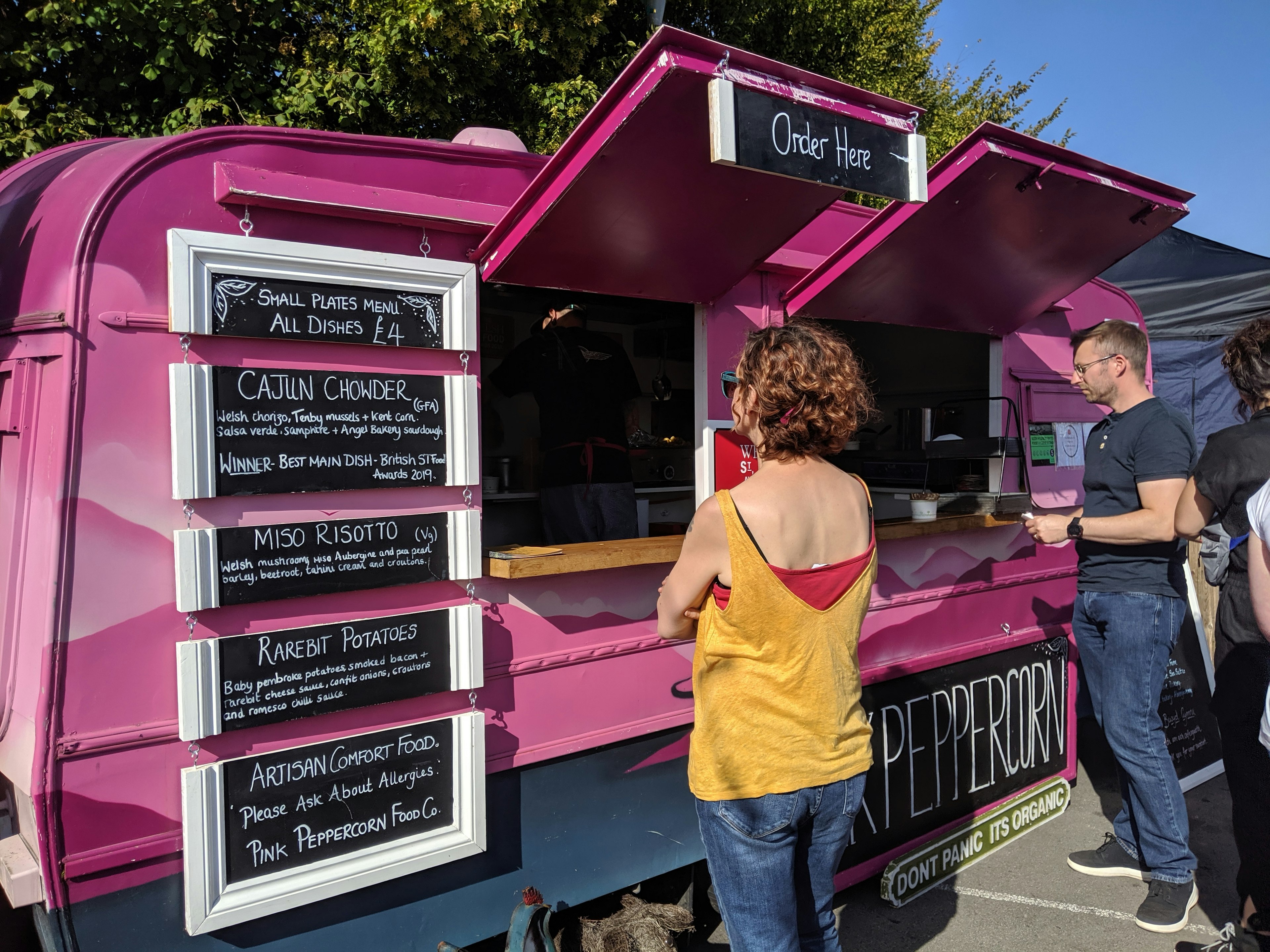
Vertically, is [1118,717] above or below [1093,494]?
below

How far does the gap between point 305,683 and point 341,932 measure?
0.76 metres

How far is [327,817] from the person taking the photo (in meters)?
2.49

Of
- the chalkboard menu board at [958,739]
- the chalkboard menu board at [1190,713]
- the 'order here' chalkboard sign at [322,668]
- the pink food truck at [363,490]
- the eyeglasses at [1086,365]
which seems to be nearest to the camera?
the pink food truck at [363,490]

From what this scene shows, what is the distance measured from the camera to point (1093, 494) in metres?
3.61

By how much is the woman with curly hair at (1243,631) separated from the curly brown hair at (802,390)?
168 centimetres

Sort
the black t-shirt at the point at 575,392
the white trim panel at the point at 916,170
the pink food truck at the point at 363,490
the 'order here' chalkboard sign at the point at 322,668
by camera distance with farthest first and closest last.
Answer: the black t-shirt at the point at 575,392, the white trim panel at the point at 916,170, the 'order here' chalkboard sign at the point at 322,668, the pink food truck at the point at 363,490

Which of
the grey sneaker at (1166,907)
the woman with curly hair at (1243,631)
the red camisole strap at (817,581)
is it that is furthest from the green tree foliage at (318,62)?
the grey sneaker at (1166,907)

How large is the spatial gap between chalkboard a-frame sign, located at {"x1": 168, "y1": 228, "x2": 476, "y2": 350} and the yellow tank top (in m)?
1.27

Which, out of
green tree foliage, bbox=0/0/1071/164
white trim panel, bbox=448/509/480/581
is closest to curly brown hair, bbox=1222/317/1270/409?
white trim panel, bbox=448/509/480/581

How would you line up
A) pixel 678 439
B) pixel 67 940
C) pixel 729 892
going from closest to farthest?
pixel 729 892
pixel 67 940
pixel 678 439

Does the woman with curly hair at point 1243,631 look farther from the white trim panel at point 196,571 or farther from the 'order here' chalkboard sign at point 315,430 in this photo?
the white trim panel at point 196,571

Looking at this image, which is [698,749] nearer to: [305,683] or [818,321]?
[305,683]

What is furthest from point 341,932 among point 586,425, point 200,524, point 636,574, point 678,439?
point 678,439

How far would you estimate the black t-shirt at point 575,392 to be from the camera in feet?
13.8
